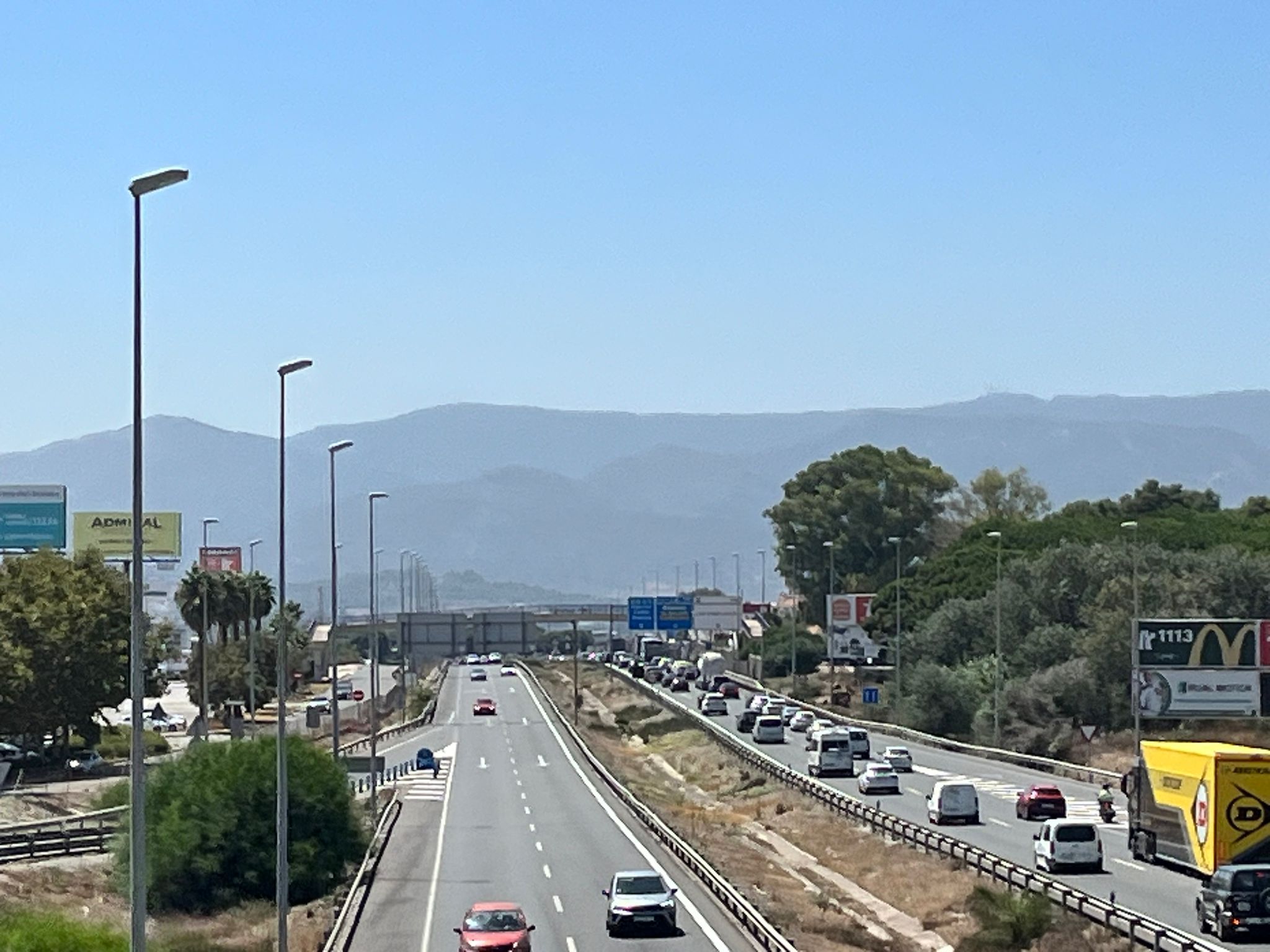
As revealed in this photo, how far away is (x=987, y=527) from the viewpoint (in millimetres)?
143875

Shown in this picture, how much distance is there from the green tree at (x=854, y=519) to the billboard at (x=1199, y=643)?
3590 inches

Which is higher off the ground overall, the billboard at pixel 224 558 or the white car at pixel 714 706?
the billboard at pixel 224 558

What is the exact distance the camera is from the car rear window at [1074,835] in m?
44.7

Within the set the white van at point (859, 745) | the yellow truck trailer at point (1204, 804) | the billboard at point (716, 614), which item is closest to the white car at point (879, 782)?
the white van at point (859, 745)

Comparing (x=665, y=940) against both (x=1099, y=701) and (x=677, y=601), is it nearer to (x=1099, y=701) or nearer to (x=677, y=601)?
(x=1099, y=701)

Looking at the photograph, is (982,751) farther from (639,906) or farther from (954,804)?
(639,906)

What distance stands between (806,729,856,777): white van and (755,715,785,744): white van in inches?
701

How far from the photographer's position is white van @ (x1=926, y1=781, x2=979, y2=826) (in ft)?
189

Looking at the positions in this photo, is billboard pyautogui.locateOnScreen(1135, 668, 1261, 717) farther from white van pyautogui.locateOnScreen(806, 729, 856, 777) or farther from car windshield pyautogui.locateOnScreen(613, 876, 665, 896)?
car windshield pyautogui.locateOnScreen(613, 876, 665, 896)

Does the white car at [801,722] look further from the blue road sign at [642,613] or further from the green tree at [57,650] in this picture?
the blue road sign at [642,613]

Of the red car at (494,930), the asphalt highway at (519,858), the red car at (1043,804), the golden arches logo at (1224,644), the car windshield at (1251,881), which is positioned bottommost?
the asphalt highway at (519,858)

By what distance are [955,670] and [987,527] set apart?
38.0m

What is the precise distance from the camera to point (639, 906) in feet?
122

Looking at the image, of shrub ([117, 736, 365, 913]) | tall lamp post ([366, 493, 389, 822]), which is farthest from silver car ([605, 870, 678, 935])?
tall lamp post ([366, 493, 389, 822])
